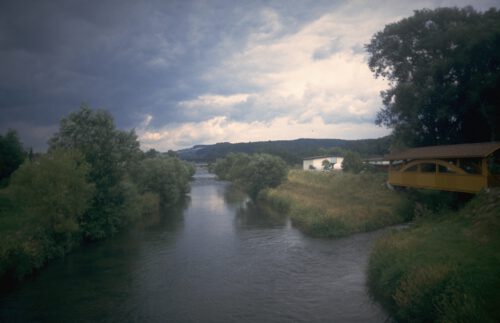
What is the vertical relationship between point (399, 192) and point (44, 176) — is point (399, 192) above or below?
below

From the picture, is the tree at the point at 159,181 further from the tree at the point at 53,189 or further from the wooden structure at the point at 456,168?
the wooden structure at the point at 456,168

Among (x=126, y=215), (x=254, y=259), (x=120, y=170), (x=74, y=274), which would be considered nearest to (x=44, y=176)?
(x=74, y=274)

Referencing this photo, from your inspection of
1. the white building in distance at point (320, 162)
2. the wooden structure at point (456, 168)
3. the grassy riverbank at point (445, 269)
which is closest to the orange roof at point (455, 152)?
the wooden structure at point (456, 168)

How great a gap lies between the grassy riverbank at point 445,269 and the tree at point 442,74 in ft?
47.3

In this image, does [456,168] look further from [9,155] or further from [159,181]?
[9,155]

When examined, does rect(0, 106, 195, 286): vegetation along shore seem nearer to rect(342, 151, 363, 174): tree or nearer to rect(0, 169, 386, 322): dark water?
rect(0, 169, 386, 322): dark water

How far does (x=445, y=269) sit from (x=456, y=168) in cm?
1242

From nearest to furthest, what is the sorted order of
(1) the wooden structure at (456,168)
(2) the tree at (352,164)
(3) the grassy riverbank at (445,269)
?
(3) the grassy riverbank at (445,269) < (1) the wooden structure at (456,168) < (2) the tree at (352,164)

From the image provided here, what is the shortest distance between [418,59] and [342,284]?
1041 inches

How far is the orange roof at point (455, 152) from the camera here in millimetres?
19689

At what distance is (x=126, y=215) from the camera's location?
3278cm

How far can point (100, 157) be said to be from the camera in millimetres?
29969

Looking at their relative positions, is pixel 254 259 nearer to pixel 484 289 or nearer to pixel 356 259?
pixel 356 259

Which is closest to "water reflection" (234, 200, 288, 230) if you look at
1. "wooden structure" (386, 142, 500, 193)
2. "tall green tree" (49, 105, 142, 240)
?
"tall green tree" (49, 105, 142, 240)
